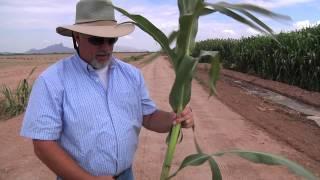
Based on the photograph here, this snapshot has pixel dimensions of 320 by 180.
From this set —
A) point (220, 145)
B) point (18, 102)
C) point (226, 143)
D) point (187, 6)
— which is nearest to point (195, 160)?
point (187, 6)

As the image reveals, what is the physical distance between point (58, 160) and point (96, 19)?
70 cm

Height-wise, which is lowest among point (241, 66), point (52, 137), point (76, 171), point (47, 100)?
point (241, 66)

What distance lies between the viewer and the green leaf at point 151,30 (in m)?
2.22

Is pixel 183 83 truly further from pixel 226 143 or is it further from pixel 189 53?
pixel 226 143

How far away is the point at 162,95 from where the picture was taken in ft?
43.8

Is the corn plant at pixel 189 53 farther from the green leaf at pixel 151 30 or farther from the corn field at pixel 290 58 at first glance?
the corn field at pixel 290 58

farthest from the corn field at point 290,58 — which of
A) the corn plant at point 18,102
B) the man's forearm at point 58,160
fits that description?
the man's forearm at point 58,160

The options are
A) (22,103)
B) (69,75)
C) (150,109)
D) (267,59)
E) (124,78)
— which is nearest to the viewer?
(69,75)

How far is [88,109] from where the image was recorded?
2.40 meters

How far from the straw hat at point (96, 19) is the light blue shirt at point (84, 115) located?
0.54 ft

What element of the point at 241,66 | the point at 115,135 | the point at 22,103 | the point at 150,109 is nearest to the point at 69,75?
the point at 115,135

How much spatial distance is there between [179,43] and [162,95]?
11.1 m

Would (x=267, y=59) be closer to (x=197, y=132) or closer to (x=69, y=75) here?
(x=197, y=132)

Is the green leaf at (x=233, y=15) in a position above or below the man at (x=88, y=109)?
above
